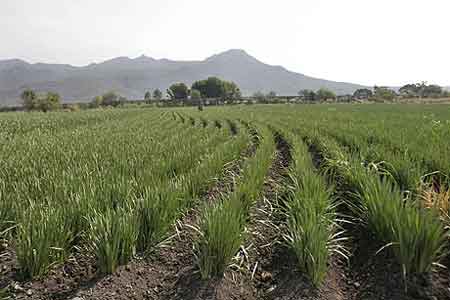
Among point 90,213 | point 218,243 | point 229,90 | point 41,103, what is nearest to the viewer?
point 218,243

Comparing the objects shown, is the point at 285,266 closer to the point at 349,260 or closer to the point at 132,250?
the point at 349,260

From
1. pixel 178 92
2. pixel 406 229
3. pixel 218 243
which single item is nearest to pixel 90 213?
pixel 218 243

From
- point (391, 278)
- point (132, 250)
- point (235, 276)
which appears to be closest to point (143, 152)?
point (132, 250)

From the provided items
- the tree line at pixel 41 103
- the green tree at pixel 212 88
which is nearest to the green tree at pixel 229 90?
the green tree at pixel 212 88

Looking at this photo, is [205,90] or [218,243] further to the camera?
[205,90]

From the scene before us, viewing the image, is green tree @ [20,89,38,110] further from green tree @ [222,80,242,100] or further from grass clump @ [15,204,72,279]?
grass clump @ [15,204,72,279]

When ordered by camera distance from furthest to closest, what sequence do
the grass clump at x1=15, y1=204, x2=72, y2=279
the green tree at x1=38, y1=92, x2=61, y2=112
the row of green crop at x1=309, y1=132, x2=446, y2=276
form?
the green tree at x1=38, y1=92, x2=61, y2=112, the grass clump at x1=15, y1=204, x2=72, y2=279, the row of green crop at x1=309, y1=132, x2=446, y2=276

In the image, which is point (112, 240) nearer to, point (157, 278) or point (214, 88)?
point (157, 278)

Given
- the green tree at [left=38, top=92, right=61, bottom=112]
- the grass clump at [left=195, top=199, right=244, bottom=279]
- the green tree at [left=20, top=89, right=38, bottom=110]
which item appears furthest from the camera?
the green tree at [left=20, top=89, right=38, bottom=110]

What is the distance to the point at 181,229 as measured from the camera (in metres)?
3.45

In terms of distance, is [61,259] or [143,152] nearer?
[61,259]

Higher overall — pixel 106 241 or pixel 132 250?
pixel 106 241

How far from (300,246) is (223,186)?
2.67 metres

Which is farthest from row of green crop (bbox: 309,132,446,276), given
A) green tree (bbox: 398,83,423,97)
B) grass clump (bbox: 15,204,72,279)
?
green tree (bbox: 398,83,423,97)
